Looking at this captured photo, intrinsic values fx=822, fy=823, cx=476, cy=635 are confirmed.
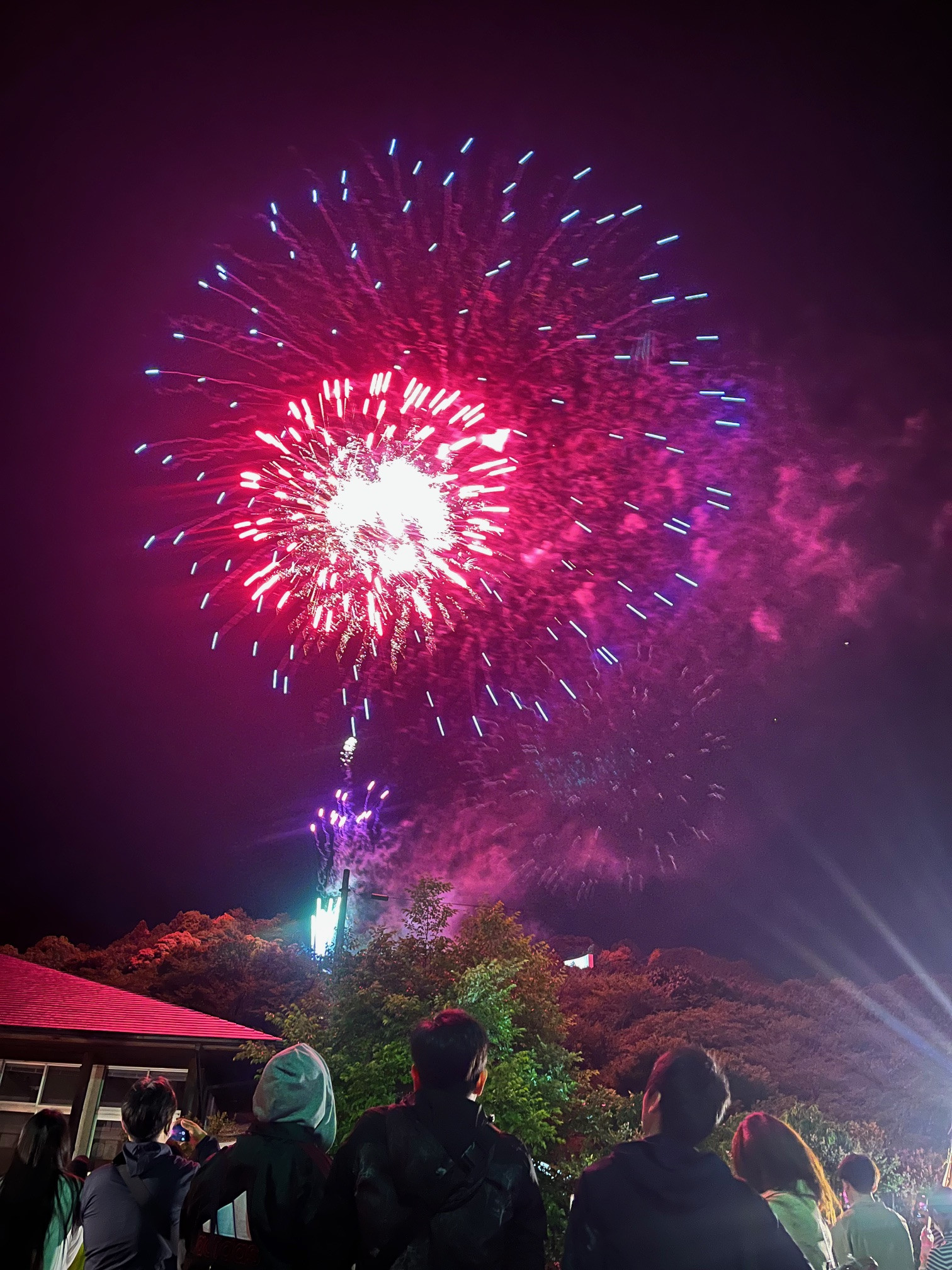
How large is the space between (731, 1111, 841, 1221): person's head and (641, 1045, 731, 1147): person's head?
0.66 metres

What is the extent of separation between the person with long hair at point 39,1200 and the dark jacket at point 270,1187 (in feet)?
3.77

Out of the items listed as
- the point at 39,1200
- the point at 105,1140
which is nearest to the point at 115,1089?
the point at 105,1140

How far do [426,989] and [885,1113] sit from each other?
23.1 m

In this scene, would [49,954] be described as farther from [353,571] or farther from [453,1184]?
[453,1184]

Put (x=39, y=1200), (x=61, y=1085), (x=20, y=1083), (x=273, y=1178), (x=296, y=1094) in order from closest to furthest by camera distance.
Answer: (x=273, y=1178), (x=296, y=1094), (x=39, y=1200), (x=20, y=1083), (x=61, y=1085)

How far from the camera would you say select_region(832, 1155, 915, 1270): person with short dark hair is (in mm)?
3854

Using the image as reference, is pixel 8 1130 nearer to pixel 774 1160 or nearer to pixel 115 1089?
pixel 115 1089

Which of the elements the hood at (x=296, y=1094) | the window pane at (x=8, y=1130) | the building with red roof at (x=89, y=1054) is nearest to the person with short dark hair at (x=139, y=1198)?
the hood at (x=296, y=1094)

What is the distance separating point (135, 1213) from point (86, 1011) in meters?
13.7

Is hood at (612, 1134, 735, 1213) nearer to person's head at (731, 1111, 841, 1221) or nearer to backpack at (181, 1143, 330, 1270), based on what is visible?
person's head at (731, 1111, 841, 1221)

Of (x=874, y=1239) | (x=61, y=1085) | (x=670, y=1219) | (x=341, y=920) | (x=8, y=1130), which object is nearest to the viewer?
(x=670, y=1219)

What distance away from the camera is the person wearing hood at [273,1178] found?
2.56m

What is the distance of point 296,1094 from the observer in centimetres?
277

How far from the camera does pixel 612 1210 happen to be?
223 centimetres
